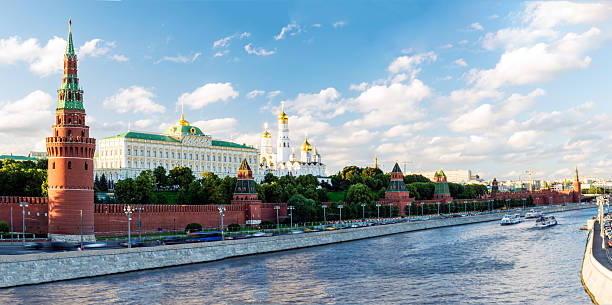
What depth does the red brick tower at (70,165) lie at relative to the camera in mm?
47906

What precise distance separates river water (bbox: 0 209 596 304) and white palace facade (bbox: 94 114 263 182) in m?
65.0

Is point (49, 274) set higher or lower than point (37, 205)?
lower

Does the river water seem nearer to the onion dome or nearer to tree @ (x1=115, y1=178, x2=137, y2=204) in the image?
tree @ (x1=115, y1=178, x2=137, y2=204)

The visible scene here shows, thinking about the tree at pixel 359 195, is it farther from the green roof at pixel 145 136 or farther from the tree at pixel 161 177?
the green roof at pixel 145 136

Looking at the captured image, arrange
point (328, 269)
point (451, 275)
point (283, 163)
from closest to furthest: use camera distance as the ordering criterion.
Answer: point (451, 275) < point (328, 269) < point (283, 163)

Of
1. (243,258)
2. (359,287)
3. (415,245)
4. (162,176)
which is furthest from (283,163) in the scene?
(359,287)

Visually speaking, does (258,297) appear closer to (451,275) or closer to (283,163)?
(451,275)

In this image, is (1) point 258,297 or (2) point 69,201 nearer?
(1) point 258,297

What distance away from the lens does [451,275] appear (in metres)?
38.0

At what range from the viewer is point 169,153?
118 m

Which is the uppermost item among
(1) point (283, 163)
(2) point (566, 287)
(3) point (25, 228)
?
(1) point (283, 163)

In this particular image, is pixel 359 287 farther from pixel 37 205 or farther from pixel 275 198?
pixel 275 198

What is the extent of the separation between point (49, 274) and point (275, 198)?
47776 millimetres

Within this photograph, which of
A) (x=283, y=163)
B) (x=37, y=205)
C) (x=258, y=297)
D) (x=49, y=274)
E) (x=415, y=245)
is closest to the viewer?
(x=258, y=297)
